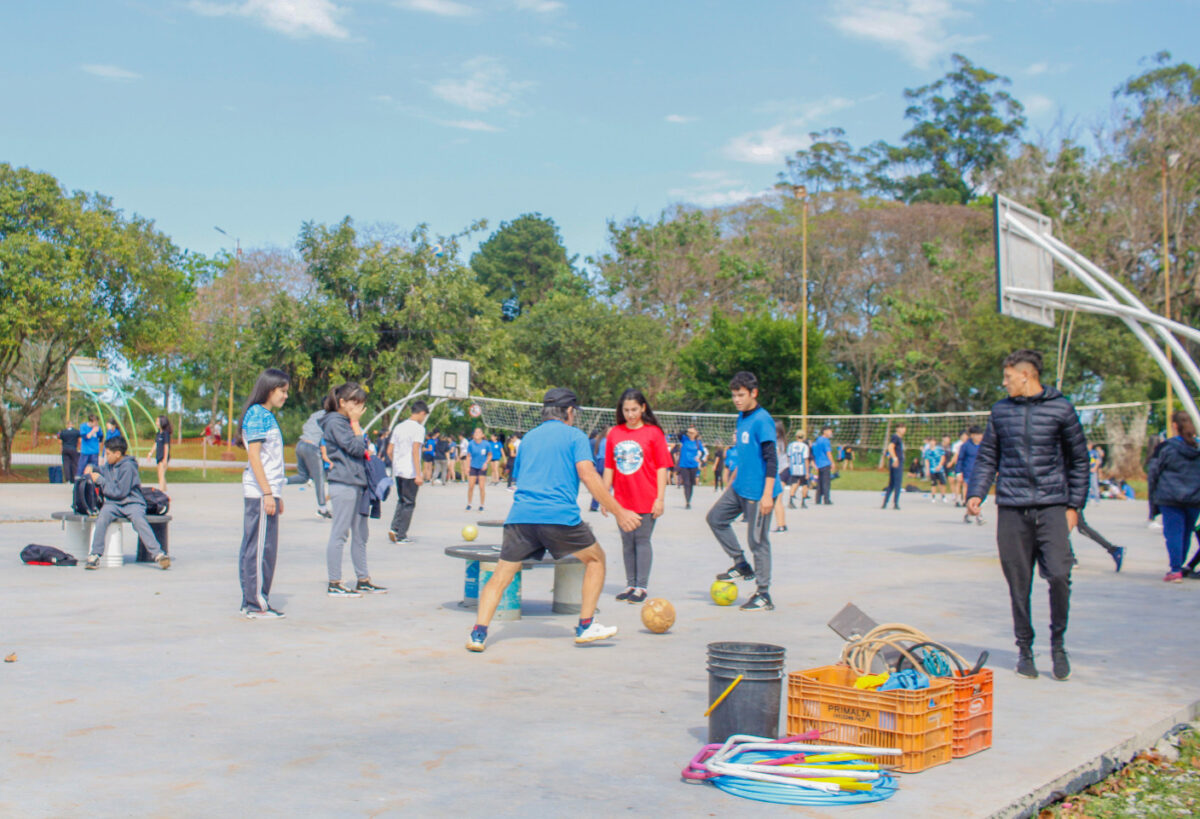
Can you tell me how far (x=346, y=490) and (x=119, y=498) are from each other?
3177 mm

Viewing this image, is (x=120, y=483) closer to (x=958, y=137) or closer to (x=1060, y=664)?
(x=1060, y=664)

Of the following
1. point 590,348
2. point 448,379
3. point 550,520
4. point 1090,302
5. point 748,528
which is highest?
point 590,348

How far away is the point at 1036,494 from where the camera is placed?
6.42 m

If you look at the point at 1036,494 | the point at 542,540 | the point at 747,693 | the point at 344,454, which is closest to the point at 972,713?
the point at 747,693

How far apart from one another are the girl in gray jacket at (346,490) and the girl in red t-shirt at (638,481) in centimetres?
219

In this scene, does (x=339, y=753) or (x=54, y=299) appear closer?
(x=339, y=753)

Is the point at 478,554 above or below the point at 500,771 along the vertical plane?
above

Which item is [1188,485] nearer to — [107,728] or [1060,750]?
[1060,750]

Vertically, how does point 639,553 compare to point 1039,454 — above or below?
below

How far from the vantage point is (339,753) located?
4.54 meters

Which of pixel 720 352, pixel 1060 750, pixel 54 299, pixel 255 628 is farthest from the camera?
pixel 720 352

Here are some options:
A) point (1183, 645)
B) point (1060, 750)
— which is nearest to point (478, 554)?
point (1060, 750)

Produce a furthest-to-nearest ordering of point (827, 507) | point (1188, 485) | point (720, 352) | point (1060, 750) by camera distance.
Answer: point (720, 352), point (827, 507), point (1188, 485), point (1060, 750)

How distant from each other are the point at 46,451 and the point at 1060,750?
56.5 m
